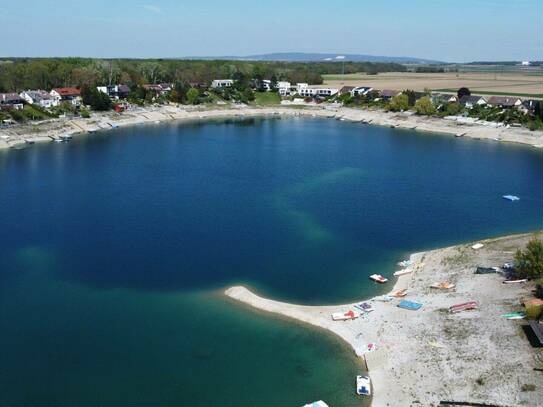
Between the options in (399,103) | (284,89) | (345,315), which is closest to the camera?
(345,315)

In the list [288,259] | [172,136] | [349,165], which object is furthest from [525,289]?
[172,136]

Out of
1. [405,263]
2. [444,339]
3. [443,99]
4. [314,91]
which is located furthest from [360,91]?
[444,339]

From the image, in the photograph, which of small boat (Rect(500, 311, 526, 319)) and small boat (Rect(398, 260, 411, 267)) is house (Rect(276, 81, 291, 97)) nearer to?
small boat (Rect(398, 260, 411, 267))

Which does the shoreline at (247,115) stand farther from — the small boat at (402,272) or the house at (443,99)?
the small boat at (402,272)

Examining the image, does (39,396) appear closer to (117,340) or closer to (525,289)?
(117,340)

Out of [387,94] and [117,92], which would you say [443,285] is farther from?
[117,92]

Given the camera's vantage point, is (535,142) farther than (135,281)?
Yes

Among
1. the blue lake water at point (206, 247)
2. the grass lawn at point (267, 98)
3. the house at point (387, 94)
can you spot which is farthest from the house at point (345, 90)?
the blue lake water at point (206, 247)
